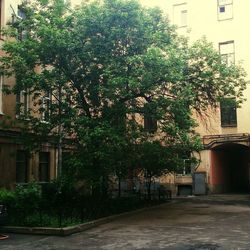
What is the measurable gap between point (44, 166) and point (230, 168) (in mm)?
17792

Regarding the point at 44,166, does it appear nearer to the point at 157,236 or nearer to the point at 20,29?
the point at 20,29

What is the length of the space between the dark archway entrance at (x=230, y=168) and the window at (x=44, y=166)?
1274cm

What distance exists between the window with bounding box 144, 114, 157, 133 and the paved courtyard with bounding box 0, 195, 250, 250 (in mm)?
3532

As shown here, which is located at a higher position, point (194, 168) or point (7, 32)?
point (7, 32)

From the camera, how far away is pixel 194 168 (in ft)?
105

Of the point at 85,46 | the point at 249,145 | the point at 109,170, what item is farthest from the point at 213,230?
the point at 249,145

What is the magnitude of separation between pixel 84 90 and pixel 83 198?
4.72 m

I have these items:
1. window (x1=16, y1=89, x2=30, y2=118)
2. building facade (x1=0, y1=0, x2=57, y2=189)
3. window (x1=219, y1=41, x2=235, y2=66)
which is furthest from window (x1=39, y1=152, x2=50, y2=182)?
window (x1=219, y1=41, x2=235, y2=66)

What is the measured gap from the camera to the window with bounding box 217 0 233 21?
106 feet

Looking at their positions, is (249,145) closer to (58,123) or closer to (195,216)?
(195,216)

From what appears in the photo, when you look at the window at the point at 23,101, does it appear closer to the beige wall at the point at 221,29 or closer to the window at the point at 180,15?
the beige wall at the point at 221,29

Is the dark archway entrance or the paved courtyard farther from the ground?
the dark archway entrance

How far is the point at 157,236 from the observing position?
500 inches

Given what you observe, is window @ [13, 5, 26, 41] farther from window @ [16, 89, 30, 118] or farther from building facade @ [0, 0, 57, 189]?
window @ [16, 89, 30, 118]
